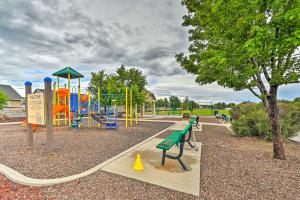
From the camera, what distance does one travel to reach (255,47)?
11.6ft

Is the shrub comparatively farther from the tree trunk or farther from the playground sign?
the playground sign

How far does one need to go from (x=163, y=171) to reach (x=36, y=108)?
200 inches

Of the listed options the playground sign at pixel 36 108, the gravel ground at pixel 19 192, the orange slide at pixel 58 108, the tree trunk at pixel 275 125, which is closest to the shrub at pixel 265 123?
the tree trunk at pixel 275 125

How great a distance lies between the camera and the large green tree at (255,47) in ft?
11.2

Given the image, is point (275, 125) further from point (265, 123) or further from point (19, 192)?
point (19, 192)

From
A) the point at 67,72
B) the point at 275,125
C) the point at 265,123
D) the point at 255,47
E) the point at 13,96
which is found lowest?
the point at 265,123

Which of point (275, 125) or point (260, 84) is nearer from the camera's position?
point (275, 125)

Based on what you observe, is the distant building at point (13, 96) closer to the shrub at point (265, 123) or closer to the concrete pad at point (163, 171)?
the concrete pad at point (163, 171)

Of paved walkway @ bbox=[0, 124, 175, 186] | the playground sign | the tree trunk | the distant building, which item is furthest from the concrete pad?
the distant building

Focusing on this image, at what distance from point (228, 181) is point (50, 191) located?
3.57 m

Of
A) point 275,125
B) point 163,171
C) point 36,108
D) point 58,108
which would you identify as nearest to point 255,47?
point 275,125

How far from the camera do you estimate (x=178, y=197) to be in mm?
2748

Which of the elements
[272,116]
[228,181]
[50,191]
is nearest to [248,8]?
[272,116]

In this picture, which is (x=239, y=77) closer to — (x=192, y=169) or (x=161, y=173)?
(x=192, y=169)
